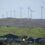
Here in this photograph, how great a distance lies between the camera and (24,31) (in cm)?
201

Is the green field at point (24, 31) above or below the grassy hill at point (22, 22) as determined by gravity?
below

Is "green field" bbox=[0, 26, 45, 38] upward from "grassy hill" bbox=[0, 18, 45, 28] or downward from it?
downward

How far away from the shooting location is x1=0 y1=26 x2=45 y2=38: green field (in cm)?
199

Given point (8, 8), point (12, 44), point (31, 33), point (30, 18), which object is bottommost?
point (12, 44)

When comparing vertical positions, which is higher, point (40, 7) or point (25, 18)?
point (40, 7)

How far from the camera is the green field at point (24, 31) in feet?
6.51

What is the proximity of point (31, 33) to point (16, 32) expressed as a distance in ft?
0.76

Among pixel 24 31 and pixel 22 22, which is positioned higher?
pixel 22 22

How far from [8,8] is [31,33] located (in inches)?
21.1

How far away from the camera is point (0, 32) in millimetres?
2023

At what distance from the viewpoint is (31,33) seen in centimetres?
200

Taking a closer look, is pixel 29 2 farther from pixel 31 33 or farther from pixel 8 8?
pixel 31 33

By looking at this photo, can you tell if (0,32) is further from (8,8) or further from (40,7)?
(40,7)

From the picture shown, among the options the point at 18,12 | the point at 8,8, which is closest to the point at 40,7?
the point at 18,12
